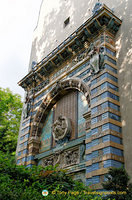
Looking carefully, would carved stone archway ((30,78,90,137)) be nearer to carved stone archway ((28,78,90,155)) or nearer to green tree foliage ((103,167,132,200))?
carved stone archway ((28,78,90,155))

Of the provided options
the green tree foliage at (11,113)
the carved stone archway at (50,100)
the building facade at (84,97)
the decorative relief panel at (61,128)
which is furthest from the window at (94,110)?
the green tree foliage at (11,113)

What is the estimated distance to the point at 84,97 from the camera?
13.5 metres

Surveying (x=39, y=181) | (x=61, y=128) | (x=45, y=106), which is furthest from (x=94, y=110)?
(x=45, y=106)

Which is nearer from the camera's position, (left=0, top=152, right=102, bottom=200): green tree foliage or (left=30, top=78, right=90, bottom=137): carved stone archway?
(left=0, top=152, right=102, bottom=200): green tree foliage

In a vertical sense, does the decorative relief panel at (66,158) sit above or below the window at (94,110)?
below

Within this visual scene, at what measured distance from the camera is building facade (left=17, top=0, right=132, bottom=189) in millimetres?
10406

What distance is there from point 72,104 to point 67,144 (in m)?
2.51

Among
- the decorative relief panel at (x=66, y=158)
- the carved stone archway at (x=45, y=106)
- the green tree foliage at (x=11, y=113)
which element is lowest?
the decorative relief panel at (x=66, y=158)

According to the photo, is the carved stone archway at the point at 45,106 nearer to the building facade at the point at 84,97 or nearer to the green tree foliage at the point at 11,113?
the building facade at the point at 84,97

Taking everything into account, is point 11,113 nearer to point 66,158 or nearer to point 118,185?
point 66,158

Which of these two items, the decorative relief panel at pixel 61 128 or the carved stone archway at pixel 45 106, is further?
the carved stone archway at pixel 45 106

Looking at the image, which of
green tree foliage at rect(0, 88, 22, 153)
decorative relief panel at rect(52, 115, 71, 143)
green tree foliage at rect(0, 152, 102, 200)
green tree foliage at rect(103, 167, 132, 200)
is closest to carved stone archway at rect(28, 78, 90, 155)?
decorative relief panel at rect(52, 115, 71, 143)

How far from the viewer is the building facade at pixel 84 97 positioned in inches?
410

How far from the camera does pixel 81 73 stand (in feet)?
45.2
